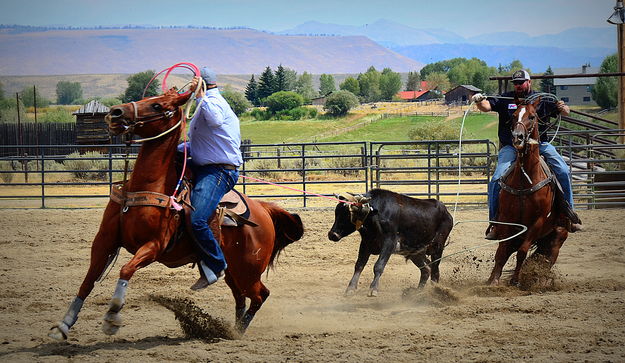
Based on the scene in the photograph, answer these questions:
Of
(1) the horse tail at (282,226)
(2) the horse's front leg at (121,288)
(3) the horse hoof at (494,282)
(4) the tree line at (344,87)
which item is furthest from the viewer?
(4) the tree line at (344,87)

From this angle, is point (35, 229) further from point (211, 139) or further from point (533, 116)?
point (533, 116)

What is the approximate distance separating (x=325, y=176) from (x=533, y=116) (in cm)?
1778

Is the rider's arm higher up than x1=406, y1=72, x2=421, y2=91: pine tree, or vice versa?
x1=406, y1=72, x2=421, y2=91: pine tree

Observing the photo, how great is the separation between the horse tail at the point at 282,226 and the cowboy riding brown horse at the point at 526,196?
2443 mm

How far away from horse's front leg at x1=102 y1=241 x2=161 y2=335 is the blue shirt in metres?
0.94

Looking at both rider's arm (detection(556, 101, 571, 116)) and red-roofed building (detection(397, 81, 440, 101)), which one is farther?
red-roofed building (detection(397, 81, 440, 101))

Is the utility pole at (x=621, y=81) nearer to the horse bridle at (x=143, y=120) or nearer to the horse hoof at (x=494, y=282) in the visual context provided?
the horse hoof at (x=494, y=282)

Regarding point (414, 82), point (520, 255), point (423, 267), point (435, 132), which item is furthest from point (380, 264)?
point (414, 82)

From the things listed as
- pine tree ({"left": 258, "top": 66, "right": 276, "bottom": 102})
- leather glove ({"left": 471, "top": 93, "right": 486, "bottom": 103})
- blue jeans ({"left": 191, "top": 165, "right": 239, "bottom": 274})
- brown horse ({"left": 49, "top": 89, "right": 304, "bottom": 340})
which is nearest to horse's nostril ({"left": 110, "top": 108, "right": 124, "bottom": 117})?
brown horse ({"left": 49, "top": 89, "right": 304, "bottom": 340})

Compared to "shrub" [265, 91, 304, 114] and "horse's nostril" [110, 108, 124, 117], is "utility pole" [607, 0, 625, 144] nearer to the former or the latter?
"horse's nostril" [110, 108, 124, 117]

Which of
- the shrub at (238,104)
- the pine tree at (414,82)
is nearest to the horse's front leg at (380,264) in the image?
the shrub at (238,104)

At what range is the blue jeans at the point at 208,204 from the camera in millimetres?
5578

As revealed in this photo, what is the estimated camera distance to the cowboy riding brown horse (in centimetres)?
748

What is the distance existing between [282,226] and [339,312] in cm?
118
